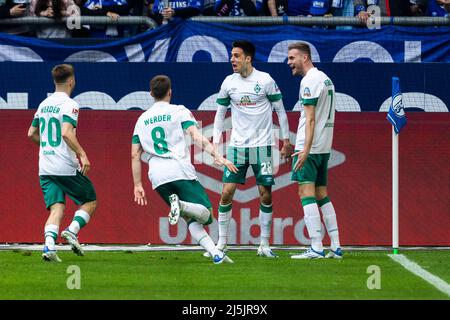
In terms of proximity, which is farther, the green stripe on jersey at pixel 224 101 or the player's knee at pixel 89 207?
the green stripe on jersey at pixel 224 101

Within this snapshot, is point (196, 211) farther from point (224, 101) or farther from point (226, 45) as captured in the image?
point (226, 45)

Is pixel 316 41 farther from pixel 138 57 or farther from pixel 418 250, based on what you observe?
pixel 418 250

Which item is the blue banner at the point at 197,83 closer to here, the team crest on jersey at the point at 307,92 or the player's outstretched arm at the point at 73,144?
the team crest on jersey at the point at 307,92

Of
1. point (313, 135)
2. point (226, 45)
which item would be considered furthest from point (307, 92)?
point (226, 45)

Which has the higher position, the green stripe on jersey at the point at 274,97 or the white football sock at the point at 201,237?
the green stripe on jersey at the point at 274,97

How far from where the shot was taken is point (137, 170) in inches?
479

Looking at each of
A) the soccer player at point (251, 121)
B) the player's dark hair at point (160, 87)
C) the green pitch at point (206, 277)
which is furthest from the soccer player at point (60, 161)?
the soccer player at point (251, 121)

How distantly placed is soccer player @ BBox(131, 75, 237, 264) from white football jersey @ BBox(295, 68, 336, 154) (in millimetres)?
1422

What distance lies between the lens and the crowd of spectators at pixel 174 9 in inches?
696

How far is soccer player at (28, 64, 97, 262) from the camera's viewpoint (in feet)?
41.3

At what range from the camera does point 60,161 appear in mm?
12852

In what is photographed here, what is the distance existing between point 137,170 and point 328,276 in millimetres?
2163

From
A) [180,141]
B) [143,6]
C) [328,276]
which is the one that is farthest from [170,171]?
[143,6]

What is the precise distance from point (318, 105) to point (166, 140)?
1845 mm
